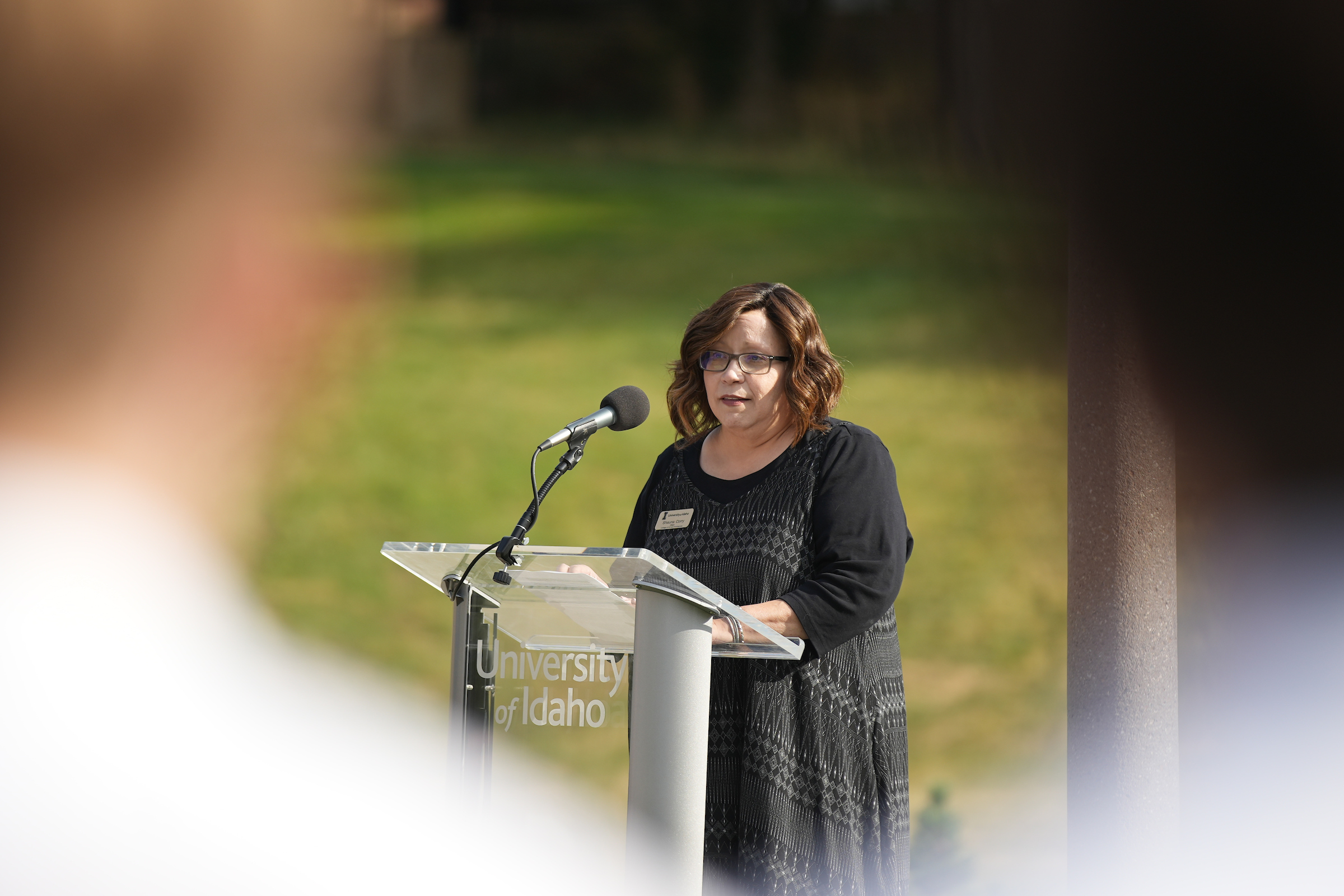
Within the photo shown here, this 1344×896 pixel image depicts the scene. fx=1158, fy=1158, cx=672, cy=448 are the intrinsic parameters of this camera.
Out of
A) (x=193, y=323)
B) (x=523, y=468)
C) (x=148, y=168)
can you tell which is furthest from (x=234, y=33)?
(x=523, y=468)

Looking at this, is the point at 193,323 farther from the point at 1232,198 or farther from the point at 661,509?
the point at 1232,198

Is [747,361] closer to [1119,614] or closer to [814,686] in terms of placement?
[814,686]

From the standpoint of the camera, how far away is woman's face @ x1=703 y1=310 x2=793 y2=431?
167 centimetres

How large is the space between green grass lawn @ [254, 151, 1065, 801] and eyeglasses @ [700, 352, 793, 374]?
2.73m

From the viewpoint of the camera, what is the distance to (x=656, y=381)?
4875mm

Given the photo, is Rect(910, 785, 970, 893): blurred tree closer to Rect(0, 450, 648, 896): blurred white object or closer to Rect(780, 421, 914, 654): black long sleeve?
Rect(0, 450, 648, 896): blurred white object

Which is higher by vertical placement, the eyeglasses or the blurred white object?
the eyeglasses

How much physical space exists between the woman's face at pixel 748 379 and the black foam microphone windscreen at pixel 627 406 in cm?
20

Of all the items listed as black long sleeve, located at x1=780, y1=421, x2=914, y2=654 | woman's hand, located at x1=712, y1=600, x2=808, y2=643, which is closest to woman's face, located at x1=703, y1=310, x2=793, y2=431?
black long sleeve, located at x1=780, y1=421, x2=914, y2=654

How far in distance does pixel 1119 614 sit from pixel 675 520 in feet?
3.00

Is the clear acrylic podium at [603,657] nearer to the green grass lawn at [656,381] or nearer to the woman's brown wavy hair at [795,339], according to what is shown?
the woman's brown wavy hair at [795,339]

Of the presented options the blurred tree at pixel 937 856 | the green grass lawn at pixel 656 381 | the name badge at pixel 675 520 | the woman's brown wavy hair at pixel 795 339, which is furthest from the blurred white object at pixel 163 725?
the woman's brown wavy hair at pixel 795 339

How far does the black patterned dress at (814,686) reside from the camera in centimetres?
154

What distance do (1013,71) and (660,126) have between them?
6.95 feet
